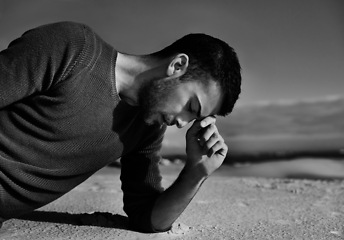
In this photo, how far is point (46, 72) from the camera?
1.22 metres

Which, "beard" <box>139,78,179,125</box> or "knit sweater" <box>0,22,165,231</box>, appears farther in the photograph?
"beard" <box>139,78,179,125</box>

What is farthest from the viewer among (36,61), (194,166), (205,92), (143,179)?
(143,179)

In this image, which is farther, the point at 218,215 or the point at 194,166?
the point at 218,215

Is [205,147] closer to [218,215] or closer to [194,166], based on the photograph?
[194,166]

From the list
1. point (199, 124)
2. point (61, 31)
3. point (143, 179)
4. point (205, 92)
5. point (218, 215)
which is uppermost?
point (61, 31)

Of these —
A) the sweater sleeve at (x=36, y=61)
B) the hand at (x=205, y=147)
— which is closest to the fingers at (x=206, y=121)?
the hand at (x=205, y=147)

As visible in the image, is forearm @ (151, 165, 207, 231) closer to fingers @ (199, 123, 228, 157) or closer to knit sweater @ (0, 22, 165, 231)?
fingers @ (199, 123, 228, 157)

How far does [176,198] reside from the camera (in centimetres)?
144

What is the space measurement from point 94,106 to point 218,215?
83cm

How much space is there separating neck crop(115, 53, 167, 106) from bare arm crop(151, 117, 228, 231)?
0.67 feet

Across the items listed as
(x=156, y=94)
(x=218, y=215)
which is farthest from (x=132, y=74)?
(x=218, y=215)

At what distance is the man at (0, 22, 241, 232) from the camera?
1235mm

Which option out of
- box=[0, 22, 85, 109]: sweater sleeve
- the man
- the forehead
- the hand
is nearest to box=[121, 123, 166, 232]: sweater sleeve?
the man

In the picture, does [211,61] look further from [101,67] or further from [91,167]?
[91,167]
